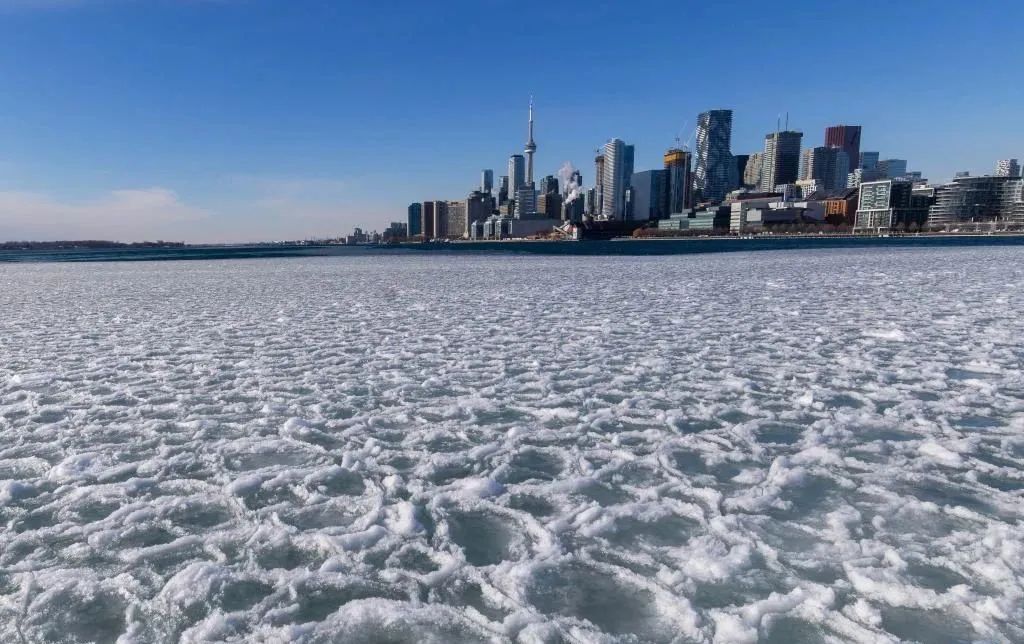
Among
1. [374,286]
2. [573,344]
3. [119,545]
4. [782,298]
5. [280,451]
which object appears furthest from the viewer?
[374,286]

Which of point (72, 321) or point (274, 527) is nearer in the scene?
point (274, 527)

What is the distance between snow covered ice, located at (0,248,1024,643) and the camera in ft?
9.80

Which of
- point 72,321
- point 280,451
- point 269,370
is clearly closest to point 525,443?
point 280,451

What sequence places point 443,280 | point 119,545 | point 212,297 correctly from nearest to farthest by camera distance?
point 119,545 < point 212,297 < point 443,280

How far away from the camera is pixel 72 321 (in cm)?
1338

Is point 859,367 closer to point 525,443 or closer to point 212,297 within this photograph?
point 525,443

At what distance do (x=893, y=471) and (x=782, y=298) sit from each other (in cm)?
1252

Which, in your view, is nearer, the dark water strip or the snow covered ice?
the snow covered ice

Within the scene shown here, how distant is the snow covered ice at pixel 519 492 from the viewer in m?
2.99

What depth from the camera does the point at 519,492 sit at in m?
4.35

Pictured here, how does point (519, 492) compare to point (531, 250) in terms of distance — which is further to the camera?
point (531, 250)

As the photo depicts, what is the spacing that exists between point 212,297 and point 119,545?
16971mm

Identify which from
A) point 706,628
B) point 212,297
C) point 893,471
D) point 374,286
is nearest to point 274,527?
point 706,628

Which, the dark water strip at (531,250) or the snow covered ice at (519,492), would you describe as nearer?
the snow covered ice at (519,492)
